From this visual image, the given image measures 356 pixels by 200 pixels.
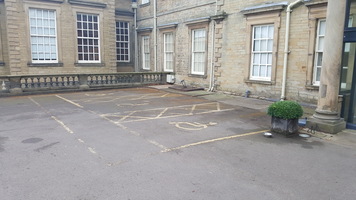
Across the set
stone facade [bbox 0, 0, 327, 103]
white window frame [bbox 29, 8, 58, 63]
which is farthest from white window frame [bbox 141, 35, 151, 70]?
white window frame [bbox 29, 8, 58, 63]

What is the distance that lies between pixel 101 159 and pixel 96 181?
3.14 ft

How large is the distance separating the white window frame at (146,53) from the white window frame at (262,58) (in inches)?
389

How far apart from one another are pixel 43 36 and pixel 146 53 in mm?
7208

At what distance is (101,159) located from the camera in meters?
5.27

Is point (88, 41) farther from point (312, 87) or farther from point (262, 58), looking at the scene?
point (312, 87)

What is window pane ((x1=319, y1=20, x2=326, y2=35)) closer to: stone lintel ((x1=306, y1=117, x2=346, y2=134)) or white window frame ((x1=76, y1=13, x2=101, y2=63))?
stone lintel ((x1=306, y1=117, x2=346, y2=134))

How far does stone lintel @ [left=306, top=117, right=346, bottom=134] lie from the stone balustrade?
1185 cm

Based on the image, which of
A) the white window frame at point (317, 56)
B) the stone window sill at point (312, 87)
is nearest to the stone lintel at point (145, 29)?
the white window frame at point (317, 56)

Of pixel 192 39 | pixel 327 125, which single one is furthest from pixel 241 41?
pixel 327 125

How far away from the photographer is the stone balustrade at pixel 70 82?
535 inches

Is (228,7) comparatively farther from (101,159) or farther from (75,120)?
(101,159)

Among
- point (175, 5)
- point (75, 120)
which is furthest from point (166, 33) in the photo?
point (75, 120)

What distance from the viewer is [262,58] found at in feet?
41.0

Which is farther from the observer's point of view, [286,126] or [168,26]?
[168,26]
